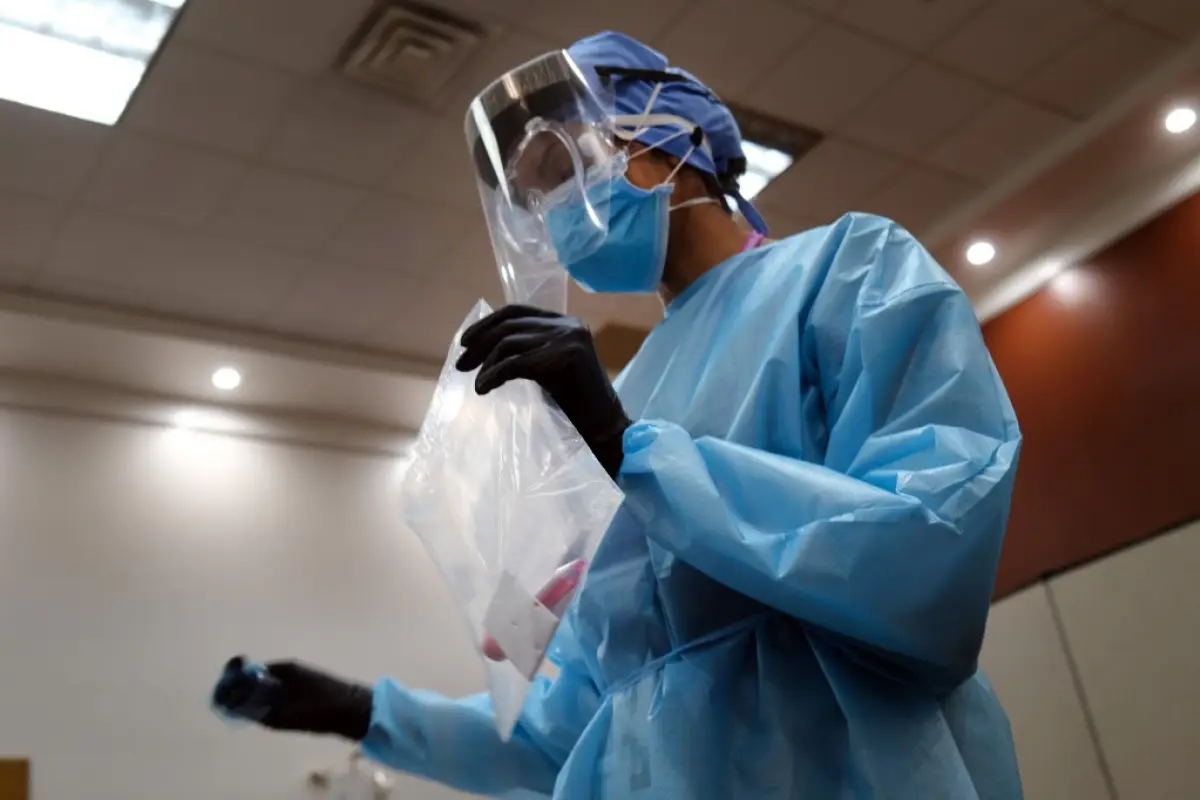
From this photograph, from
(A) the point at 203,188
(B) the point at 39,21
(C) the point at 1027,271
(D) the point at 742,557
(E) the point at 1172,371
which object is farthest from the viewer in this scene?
(C) the point at 1027,271

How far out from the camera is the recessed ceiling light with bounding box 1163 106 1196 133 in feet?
9.64

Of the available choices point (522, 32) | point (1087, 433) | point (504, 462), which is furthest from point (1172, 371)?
point (504, 462)

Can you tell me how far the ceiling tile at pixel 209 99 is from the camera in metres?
2.31

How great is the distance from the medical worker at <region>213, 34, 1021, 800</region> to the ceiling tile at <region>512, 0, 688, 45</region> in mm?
1239

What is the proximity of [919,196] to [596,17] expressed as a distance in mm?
1278

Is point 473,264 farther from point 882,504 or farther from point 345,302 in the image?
point 882,504

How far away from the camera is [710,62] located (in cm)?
254

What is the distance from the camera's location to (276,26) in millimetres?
2236

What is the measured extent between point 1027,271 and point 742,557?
304 cm

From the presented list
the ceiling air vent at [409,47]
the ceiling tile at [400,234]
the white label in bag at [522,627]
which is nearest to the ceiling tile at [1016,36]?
the ceiling air vent at [409,47]

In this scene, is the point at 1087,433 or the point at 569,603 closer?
the point at 569,603

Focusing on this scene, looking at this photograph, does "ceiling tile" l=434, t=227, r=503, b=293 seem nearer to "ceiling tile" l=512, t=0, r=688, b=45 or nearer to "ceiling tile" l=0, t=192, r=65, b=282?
"ceiling tile" l=512, t=0, r=688, b=45

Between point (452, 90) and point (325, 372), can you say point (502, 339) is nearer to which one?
point (452, 90)

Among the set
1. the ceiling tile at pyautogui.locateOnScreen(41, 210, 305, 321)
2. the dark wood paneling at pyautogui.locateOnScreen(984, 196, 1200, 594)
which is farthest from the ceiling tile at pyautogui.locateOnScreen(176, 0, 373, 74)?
the dark wood paneling at pyautogui.locateOnScreen(984, 196, 1200, 594)
